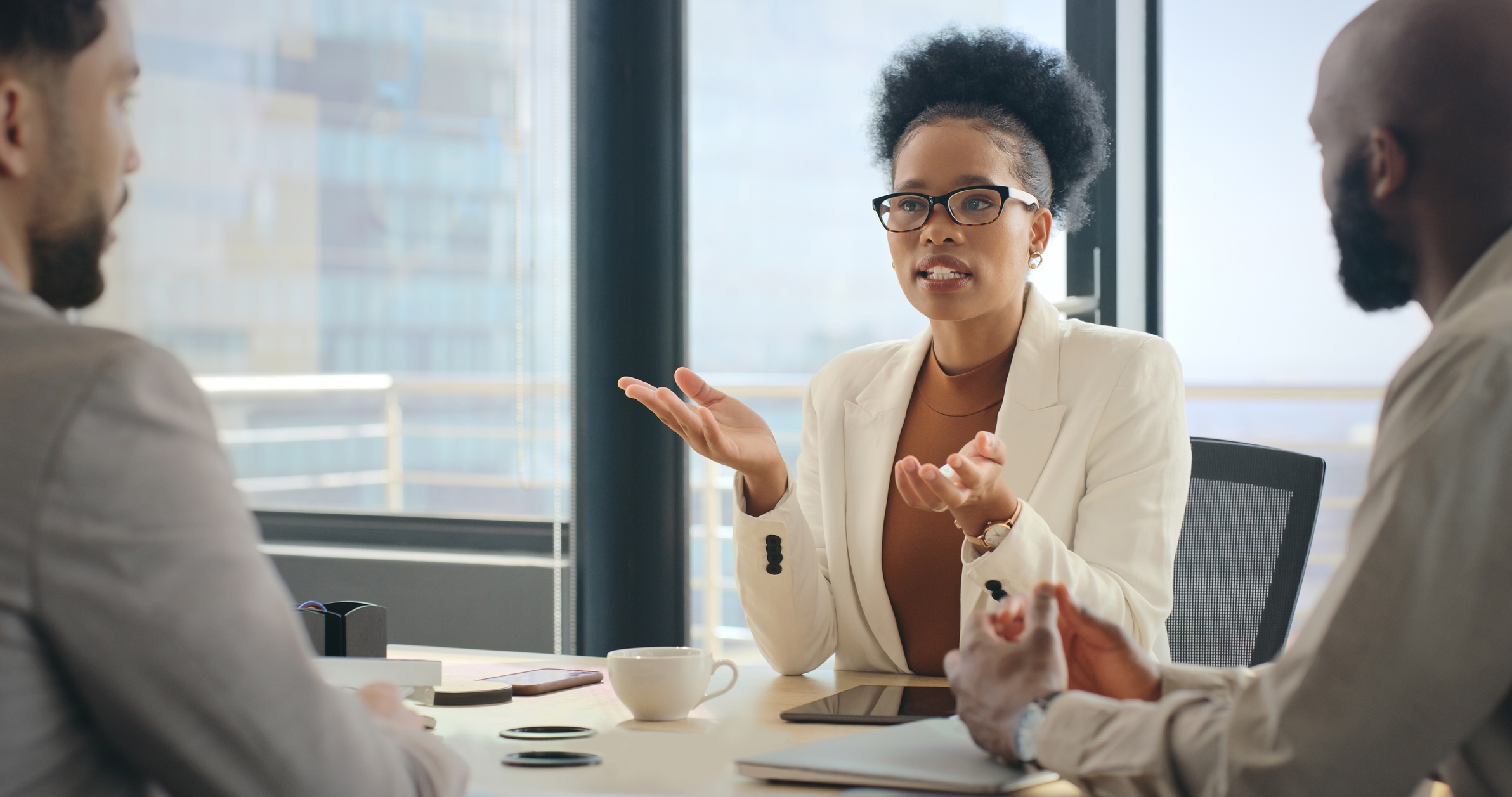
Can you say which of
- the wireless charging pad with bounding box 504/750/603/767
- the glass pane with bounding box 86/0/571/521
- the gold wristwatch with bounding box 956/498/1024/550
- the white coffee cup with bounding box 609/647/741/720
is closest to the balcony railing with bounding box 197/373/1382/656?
the glass pane with bounding box 86/0/571/521

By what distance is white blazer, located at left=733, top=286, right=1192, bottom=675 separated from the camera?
1.69 m

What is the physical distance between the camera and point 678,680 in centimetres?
126

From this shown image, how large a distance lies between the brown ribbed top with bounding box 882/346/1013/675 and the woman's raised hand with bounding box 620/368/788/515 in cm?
28

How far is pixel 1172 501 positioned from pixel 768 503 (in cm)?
59

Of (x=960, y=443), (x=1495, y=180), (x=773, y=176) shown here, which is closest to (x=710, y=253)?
(x=773, y=176)

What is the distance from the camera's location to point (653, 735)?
3.95 feet

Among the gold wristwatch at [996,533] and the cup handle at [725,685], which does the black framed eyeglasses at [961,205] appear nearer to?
the gold wristwatch at [996,533]

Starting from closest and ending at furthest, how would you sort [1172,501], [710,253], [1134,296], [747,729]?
[747,729], [1172,501], [1134,296], [710,253]

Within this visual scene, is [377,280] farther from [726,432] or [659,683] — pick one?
[659,683]

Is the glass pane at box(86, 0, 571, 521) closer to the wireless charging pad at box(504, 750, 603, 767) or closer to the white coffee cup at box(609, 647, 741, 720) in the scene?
the white coffee cup at box(609, 647, 741, 720)

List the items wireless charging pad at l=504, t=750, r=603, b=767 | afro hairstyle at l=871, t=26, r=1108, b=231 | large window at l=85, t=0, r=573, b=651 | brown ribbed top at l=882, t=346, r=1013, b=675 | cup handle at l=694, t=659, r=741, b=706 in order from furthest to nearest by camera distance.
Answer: large window at l=85, t=0, r=573, b=651
afro hairstyle at l=871, t=26, r=1108, b=231
brown ribbed top at l=882, t=346, r=1013, b=675
cup handle at l=694, t=659, r=741, b=706
wireless charging pad at l=504, t=750, r=603, b=767

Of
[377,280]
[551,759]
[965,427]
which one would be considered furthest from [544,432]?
[551,759]

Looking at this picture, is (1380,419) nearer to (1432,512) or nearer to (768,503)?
(1432,512)

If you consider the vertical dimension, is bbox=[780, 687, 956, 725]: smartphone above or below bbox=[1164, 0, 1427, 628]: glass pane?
below
